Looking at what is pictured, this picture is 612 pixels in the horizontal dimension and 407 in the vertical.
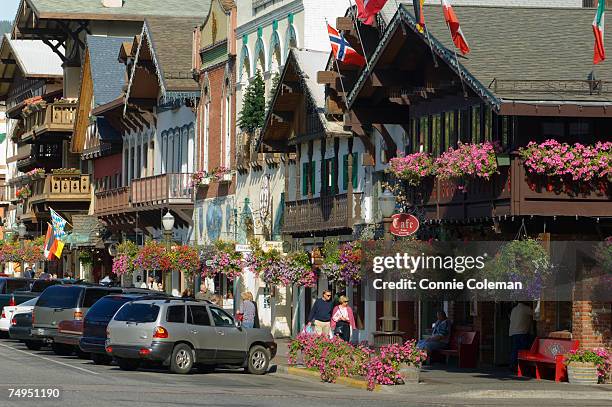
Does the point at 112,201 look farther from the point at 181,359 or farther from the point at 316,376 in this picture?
the point at 316,376

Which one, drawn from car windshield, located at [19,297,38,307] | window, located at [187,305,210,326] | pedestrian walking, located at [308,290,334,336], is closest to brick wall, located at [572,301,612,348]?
pedestrian walking, located at [308,290,334,336]

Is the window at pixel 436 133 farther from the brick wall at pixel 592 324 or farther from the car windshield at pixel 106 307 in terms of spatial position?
the car windshield at pixel 106 307

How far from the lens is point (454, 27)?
31.2m

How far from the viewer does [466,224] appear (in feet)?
114

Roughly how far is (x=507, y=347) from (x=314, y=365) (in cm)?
545

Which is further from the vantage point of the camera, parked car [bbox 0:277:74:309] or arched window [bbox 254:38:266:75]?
arched window [bbox 254:38:266:75]

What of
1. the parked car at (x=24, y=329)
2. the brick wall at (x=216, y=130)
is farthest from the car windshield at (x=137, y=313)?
the brick wall at (x=216, y=130)

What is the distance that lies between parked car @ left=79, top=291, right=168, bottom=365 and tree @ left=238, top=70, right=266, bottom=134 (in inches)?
701

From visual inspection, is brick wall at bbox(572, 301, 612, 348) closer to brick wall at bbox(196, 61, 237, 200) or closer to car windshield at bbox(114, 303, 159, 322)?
car windshield at bbox(114, 303, 159, 322)

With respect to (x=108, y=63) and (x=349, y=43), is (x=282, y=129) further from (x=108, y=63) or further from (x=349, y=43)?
(x=108, y=63)

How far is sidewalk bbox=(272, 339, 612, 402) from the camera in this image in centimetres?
2795

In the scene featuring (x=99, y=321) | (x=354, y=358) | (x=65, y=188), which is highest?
(x=65, y=188)

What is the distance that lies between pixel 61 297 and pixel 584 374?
13.5 m

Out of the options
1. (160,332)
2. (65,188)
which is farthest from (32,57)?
(160,332)
